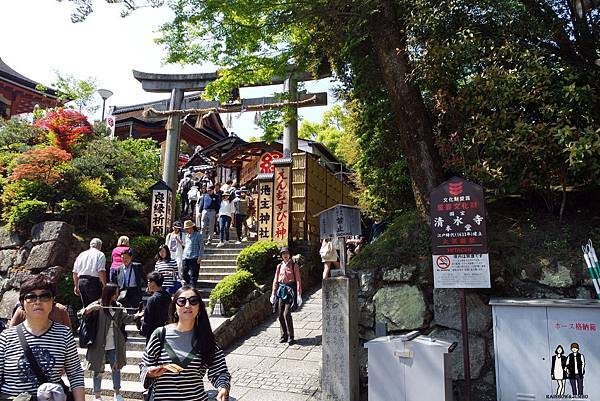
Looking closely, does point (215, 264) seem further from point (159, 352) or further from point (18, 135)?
point (159, 352)

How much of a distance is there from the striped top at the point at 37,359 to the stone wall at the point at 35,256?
324 inches

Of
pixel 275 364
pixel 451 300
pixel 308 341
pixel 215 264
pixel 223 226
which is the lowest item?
pixel 275 364

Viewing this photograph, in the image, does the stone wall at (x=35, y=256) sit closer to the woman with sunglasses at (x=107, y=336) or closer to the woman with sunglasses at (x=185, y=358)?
the woman with sunglasses at (x=107, y=336)

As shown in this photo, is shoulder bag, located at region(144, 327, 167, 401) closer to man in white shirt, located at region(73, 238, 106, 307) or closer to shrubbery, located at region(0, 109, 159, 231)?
man in white shirt, located at region(73, 238, 106, 307)

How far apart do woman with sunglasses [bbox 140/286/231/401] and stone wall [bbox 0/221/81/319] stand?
8743 mm

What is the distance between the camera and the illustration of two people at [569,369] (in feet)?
15.3

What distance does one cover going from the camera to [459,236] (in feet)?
17.7

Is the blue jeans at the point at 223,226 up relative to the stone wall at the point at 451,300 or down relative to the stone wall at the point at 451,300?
up

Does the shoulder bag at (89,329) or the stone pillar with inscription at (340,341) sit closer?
the shoulder bag at (89,329)

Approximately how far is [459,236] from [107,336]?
490 cm

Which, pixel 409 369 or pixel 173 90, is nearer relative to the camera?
pixel 409 369

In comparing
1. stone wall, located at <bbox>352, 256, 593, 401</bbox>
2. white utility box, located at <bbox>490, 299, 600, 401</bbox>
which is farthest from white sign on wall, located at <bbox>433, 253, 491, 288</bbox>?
stone wall, located at <bbox>352, 256, 593, 401</bbox>

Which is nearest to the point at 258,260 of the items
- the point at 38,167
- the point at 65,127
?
the point at 38,167

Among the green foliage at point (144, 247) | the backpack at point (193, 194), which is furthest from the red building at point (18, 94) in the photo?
the green foliage at point (144, 247)
